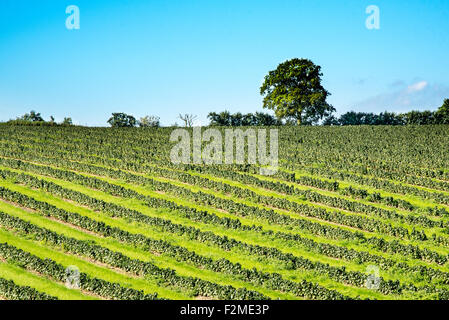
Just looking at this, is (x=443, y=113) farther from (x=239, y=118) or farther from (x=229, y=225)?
(x=229, y=225)

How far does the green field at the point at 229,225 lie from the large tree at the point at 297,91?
30.8 m

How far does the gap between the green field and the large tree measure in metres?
30.8

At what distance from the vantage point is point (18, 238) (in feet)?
94.3

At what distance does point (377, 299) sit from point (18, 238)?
22.7 m

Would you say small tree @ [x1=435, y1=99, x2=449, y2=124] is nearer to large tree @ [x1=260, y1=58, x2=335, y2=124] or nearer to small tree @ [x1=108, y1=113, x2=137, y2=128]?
large tree @ [x1=260, y1=58, x2=335, y2=124]

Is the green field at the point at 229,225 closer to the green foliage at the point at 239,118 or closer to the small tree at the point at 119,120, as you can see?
the green foliage at the point at 239,118

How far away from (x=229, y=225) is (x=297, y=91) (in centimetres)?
5721

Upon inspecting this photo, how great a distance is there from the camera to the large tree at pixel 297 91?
84.5m

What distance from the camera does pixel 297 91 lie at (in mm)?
83750

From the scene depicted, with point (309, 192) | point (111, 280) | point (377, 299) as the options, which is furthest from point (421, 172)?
point (111, 280)

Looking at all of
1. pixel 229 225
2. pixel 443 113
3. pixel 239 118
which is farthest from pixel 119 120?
pixel 229 225

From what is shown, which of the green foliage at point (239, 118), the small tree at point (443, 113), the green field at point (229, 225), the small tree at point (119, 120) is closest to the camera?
the green field at point (229, 225)

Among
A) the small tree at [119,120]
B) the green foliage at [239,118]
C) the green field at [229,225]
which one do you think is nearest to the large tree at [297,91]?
the green foliage at [239,118]
